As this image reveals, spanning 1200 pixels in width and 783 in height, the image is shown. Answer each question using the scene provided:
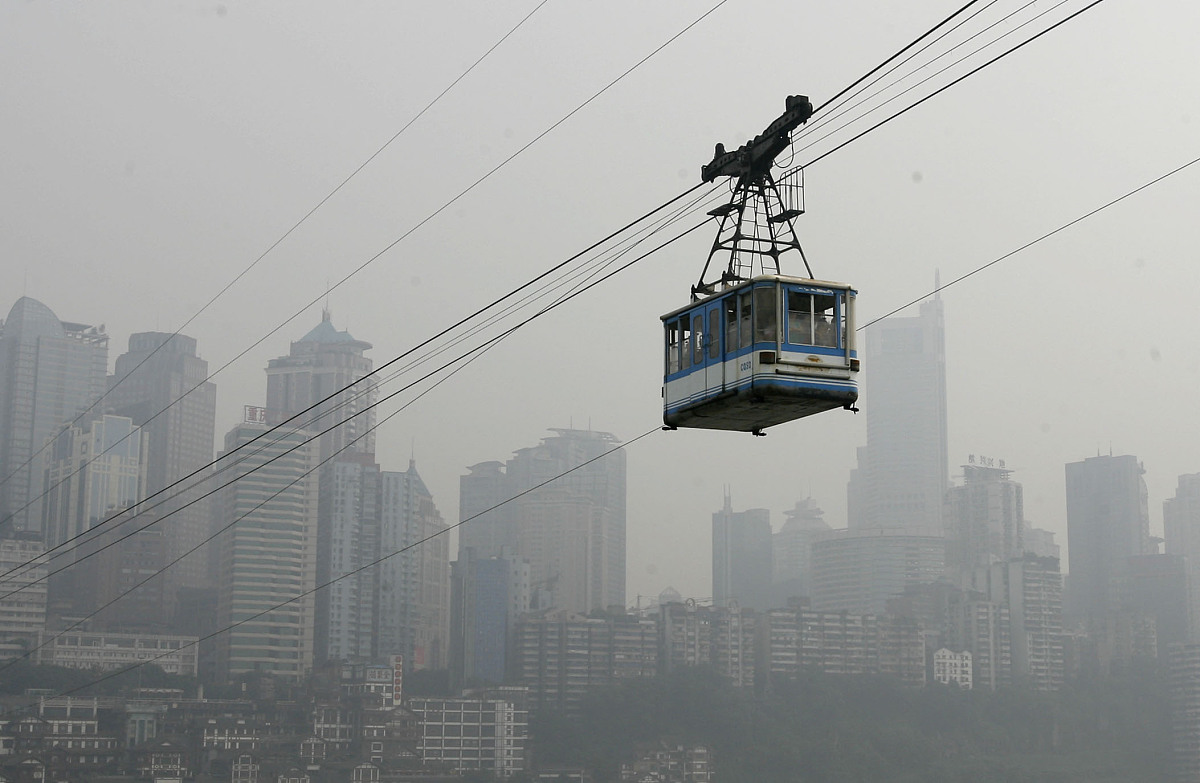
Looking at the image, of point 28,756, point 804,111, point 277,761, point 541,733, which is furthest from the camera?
point 541,733

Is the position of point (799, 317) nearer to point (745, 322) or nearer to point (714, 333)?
point (745, 322)

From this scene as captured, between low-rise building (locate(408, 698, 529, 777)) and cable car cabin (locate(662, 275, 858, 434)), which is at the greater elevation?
cable car cabin (locate(662, 275, 858, 434))

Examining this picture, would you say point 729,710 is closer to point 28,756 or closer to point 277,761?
point 277,761

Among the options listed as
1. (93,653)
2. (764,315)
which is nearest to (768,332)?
(764,315)

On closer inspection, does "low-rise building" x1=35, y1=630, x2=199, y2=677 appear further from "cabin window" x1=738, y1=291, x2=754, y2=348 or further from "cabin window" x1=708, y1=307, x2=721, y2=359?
"cabin window" x1=738, y1=291, x2=754, y2=348

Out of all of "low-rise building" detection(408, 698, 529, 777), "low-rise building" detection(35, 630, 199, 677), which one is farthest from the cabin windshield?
"low-rise building" detection(35, 630, 199, 677)

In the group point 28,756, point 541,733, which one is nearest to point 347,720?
point 541,733
